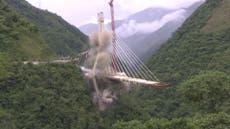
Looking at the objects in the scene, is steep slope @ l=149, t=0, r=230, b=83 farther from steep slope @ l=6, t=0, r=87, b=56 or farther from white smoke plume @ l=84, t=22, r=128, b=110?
white smoke plume @ l=84, t=22, r=128, b=110

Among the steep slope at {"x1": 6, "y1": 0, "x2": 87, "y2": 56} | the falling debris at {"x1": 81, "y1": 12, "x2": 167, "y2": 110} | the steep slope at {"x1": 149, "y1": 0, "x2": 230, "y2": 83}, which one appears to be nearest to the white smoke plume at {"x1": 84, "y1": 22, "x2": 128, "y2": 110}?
the falling debris at {"x1": 81, "y1": 12, "x2": 167, "y2": 110}

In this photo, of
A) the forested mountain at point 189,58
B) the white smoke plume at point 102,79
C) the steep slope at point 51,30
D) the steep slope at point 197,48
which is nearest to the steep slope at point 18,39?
the white smoke plume at point 102,79

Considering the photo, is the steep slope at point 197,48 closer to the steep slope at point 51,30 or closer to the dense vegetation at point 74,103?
the steep slope at point 51,30

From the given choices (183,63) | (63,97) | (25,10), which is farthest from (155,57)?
(63,97)

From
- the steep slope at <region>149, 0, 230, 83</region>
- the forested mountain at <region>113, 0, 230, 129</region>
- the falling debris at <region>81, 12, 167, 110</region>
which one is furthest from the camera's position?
the steep slope at <region>149, 0, 230, 83</region>

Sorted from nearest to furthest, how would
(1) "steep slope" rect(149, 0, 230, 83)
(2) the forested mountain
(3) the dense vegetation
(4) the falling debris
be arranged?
(3) the dense vegetation < (4) the falling debris < (2) the forested mountain < (1) "steep slope" rect(149, 0, 230, 83)

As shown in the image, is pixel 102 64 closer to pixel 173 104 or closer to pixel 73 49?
pixel 173 104
